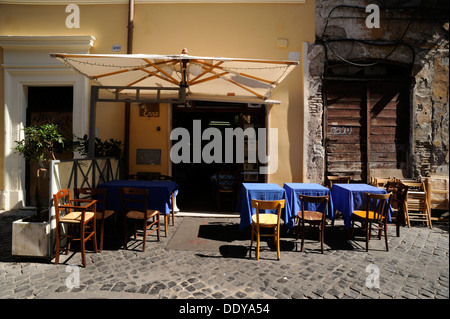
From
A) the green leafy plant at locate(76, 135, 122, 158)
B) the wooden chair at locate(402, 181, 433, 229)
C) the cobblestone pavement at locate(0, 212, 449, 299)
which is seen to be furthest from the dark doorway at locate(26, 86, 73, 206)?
the wooden chair at locate(402, 181, 433, 229)

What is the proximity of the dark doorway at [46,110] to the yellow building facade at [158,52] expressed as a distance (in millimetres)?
193

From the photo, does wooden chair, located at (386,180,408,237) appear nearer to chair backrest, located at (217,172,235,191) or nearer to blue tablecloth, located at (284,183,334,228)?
blue tablecloth, located at (284,183,334,228)

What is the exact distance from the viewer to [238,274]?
3.40 metres

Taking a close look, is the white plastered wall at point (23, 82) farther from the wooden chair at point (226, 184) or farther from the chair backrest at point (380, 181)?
the chair backrest at point (380, 181)

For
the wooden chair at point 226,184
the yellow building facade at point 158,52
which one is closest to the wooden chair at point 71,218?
the yellow building facade at point 158,52

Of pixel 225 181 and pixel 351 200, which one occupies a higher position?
pixel 225 181

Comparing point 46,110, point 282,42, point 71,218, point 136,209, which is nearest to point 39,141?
point 71,218

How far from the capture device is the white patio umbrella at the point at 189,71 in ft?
13.4

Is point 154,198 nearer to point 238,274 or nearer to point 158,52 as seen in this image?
point 238,274

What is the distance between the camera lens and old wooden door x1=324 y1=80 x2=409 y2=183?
6.50 m

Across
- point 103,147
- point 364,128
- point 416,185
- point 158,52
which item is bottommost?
point 416,185

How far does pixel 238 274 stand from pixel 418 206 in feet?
16.7

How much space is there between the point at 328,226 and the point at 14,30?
9.51 metres

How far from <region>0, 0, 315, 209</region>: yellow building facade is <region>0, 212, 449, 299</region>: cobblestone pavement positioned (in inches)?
109
